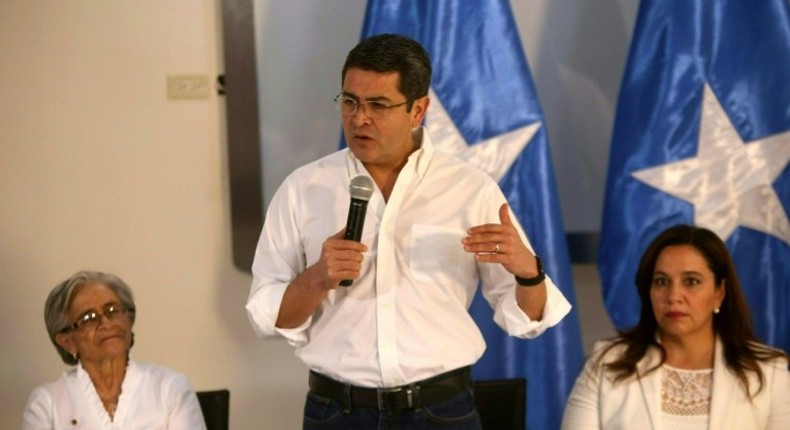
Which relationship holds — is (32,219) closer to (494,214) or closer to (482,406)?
(482,406)

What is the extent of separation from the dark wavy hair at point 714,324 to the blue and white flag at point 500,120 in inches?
19.4

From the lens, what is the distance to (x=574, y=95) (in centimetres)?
390

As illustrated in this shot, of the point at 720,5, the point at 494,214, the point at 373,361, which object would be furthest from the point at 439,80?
the point at 373,361

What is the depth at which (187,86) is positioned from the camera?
384 cm

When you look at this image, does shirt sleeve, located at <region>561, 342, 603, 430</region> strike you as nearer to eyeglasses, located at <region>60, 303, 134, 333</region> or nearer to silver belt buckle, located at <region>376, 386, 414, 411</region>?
silver belt buckle, located at <region>376, 386, 414, 411</region>

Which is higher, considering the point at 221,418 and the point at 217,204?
the point at 217,204

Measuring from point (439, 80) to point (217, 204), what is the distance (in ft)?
2.97

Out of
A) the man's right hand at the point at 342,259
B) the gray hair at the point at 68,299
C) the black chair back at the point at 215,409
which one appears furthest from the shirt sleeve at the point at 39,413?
the man's right hand at the point at 342,259

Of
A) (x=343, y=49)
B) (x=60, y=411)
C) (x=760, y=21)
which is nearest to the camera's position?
(x=60, y=411)

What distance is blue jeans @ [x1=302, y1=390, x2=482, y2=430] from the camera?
230 cm

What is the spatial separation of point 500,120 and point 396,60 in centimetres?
129

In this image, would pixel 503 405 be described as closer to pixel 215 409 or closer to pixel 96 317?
pixel 215 409

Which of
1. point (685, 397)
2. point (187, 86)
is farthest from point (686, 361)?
point (187, 86)

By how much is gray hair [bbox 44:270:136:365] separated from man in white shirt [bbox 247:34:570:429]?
2.38 feet
